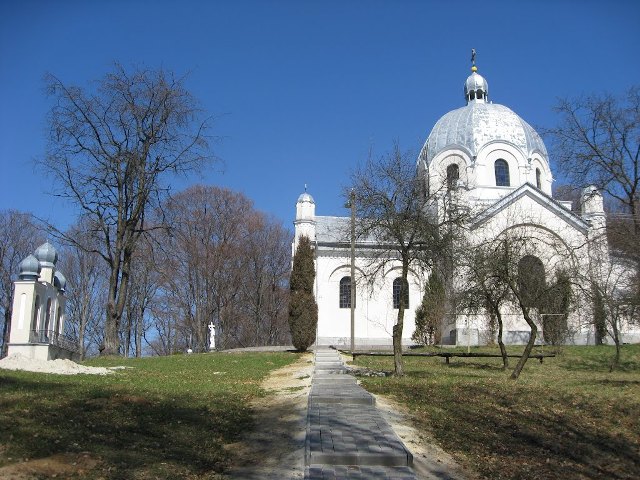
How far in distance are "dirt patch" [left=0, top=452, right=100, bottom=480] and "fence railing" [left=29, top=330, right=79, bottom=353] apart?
15885mm

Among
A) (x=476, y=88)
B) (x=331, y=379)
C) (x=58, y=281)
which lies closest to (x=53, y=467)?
(x=331, y=379)

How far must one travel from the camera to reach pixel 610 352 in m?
24.9

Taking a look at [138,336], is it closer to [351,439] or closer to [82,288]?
[82,288]

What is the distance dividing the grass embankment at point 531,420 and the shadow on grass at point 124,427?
3201mm

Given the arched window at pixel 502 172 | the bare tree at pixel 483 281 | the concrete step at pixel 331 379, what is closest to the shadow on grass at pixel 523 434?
the concrete step at pixel 331 379

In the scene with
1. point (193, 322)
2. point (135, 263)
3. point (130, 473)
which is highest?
point (135, 263)

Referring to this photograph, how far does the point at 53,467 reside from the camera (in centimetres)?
684

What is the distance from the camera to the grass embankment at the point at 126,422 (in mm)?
7277

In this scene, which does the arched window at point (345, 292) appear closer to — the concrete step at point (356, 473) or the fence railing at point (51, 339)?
the fence railing at point (51, 339)

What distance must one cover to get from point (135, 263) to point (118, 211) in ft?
46.5

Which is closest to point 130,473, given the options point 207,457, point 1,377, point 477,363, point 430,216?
point 207,457

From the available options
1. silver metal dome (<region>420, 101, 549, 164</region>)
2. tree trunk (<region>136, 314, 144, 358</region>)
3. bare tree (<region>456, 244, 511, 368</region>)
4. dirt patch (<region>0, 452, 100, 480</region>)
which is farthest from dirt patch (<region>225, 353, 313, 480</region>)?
tree trunk (<region>136, 314, 144, 358</region>)

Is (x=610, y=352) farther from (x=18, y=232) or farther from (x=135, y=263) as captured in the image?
(x=18, y=232)

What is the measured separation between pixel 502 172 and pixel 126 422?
99.4 feet
